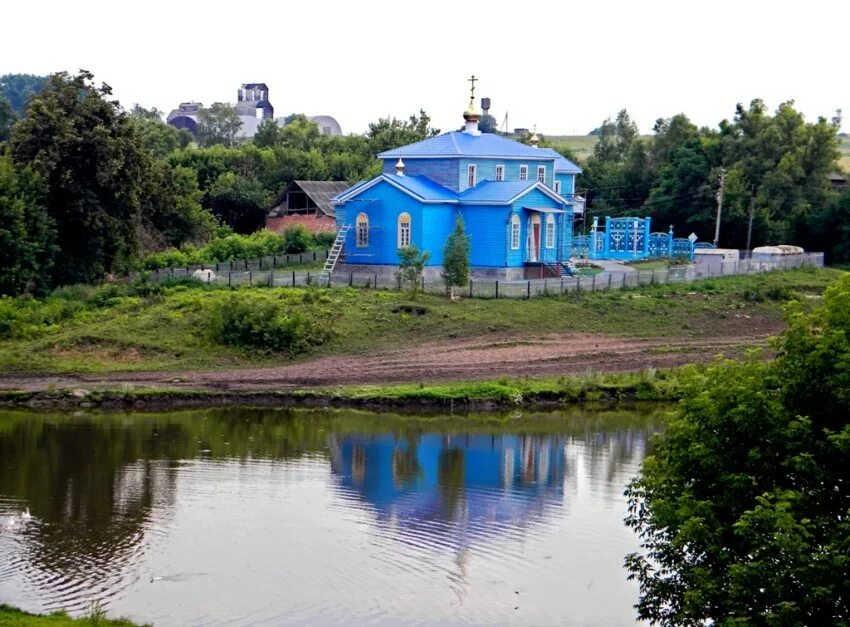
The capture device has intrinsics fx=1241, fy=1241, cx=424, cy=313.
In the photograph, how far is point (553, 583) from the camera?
Answer: 66.8 ft

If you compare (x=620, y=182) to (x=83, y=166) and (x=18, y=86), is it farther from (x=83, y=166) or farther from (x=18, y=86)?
(x=18, y=86)

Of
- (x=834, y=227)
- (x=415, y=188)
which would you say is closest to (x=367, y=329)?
(x=415, y=188)

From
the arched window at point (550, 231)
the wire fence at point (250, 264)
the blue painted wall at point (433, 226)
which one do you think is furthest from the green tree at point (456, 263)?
the wire fence at point (250, 264)

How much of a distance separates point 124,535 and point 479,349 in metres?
18.6

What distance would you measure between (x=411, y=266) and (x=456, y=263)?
5.31 ft

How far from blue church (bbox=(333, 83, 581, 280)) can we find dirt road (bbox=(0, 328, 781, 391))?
26.2 feet

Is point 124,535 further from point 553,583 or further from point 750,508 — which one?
point 750,508

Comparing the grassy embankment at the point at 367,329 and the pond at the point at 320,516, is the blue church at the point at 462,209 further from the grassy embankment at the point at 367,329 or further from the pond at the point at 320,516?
the pond at the point at 320,516

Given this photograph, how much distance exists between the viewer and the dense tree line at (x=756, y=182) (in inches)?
2495

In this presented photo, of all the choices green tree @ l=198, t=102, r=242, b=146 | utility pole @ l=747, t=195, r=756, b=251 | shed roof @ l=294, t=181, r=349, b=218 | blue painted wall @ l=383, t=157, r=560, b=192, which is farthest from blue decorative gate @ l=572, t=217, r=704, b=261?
green tree @ l=198, t=102, r=242, b=146

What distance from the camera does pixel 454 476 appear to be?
2742 centimetres

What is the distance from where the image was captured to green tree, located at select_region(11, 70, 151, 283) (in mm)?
43281

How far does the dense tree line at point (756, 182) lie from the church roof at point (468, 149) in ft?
52.6

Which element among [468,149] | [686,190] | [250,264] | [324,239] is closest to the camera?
[468,149]
